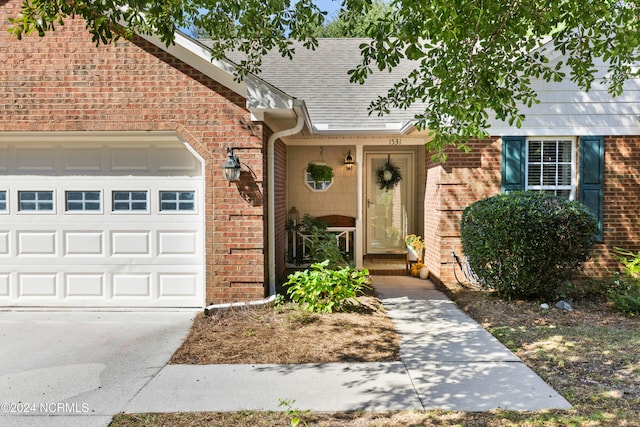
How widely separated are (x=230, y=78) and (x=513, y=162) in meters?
5.02

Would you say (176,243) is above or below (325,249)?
above

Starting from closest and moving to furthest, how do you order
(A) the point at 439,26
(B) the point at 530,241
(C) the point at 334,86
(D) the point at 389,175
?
(A) the point at 439,26, (B) the point at 530,241, (C) the point at 334,86, (D) the point at 389,175

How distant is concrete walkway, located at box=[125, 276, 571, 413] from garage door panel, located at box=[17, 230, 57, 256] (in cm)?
345

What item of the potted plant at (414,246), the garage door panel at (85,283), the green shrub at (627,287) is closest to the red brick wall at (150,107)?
the garage door panel at (85,283)

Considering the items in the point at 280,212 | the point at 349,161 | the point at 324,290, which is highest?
the point at 349,161

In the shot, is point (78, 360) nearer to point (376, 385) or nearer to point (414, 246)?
point (376, 385)

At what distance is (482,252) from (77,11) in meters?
5.90

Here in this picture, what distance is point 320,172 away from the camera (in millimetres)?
9500

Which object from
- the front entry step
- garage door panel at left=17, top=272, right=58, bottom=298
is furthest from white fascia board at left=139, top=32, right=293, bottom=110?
the front entry step

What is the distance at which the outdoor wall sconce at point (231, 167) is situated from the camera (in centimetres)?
611

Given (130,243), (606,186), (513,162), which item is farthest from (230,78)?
(606,186)

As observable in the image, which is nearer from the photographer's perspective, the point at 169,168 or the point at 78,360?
the point at 78,360

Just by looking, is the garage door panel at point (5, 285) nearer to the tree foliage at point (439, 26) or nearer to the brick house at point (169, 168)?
the brick house at point (169, 168)

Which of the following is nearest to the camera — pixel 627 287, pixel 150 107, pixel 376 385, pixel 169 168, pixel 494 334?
pixel 376 385
